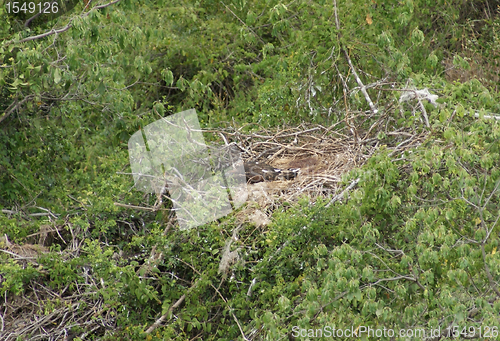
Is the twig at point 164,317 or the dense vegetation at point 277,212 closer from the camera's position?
the dense vegetation at point 277,212

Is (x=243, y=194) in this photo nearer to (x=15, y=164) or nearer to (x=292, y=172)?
(x=292, y=172)

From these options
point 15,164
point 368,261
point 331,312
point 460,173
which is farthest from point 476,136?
point 15,164

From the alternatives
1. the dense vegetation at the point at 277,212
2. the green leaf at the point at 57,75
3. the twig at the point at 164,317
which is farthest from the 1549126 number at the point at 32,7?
the twig at the point at 164,317

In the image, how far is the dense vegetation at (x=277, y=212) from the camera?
374 centimetres

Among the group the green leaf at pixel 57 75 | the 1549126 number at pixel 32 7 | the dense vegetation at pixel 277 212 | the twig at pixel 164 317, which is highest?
the 1549126 number at pixel 32 7

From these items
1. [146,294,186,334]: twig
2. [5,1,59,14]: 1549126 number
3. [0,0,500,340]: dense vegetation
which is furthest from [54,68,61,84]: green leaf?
[146,294,186,334]: twig

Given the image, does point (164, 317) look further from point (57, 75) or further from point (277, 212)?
point (57, 75)

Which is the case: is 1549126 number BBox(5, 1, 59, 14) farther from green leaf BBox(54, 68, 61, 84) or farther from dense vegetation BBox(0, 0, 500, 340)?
green leaf BBox(54, 68, 61, 84)

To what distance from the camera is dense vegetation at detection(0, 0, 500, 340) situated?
374cm

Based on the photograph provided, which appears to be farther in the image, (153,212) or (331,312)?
(153,212)

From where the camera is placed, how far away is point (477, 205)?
385 centimetres

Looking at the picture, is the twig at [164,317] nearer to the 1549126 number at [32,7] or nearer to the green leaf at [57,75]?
the green leaf at [57,75]

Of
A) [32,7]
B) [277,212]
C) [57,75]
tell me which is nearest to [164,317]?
[277,212]

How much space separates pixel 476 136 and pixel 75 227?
314 centimetres
